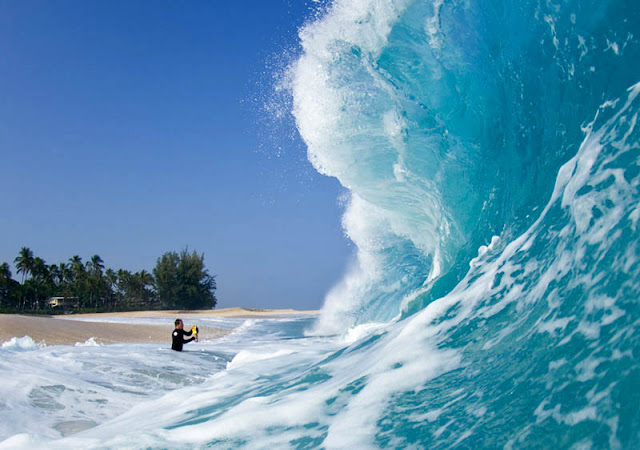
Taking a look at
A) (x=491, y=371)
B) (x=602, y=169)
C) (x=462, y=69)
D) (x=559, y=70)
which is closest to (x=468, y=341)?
(x=491, y=371)

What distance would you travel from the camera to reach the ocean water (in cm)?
235

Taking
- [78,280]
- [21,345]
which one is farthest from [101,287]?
[21,345]

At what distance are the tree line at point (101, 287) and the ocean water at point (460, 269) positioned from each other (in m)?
36.1

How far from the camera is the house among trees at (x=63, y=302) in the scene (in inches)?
2115

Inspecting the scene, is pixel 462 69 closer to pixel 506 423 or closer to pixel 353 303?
pixel 506 423

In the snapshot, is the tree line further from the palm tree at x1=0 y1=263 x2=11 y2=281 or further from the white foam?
Result: the white foam

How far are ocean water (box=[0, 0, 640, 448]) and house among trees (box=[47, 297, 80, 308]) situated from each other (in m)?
49.4

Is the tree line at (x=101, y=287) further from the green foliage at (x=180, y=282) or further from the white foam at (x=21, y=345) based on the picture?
the white foam at (x=21, y=345)

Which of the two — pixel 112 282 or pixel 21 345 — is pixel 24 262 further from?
pixel 21 345

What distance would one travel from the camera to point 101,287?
178 ft

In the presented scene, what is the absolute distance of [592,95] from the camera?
4035 mm

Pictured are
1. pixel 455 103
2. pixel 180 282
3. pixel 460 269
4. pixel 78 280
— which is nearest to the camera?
pixel 460 269

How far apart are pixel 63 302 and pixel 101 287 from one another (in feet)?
16.8

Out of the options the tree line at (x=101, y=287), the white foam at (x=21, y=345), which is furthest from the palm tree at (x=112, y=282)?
the white foam at (x=21, y=345)
